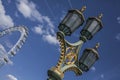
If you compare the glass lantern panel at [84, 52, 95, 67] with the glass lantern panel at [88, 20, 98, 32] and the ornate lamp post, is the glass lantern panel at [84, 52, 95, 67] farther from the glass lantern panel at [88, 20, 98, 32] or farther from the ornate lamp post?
the glass lantern panel at [88, 20, 98, 32]

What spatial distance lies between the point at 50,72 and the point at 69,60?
101cm

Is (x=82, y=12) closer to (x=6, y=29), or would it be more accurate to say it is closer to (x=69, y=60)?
(x=69, y=60)

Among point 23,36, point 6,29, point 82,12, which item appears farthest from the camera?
point 6,29

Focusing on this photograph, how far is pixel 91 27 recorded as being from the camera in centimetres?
1235

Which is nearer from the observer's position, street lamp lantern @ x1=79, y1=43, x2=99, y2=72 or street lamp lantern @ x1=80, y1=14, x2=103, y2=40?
street lamp lantern @ x1=79, y1=43, x2=99, y2=72

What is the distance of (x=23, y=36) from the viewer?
92250 millimetres

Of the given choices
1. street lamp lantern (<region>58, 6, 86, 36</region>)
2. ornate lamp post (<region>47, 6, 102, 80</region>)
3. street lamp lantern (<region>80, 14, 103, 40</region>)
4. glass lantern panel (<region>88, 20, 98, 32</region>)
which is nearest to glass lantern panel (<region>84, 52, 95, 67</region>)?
ornate lamp post (<region>47, 6, 102, 80</region>)

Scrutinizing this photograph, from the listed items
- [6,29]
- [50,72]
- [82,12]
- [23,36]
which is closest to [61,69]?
[50,72]

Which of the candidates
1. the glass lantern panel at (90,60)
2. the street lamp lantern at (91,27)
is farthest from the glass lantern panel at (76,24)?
the glass lantern panel at (90,60)

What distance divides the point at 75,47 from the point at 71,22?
992mm

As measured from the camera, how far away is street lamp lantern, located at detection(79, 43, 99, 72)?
1218 cm

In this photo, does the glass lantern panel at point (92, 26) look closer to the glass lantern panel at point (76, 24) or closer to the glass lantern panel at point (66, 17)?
the glass lantern panel at point (76, 24)

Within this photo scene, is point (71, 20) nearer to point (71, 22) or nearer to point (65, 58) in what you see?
point (71, 22)

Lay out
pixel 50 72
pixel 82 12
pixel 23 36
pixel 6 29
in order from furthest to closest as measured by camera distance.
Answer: pixel 6 29
pixel 23 36
pixel 82 12
pixel 50 72
